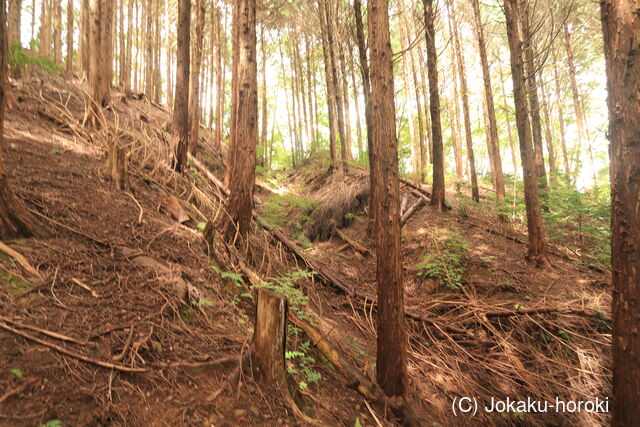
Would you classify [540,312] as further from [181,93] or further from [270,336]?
[181,93]

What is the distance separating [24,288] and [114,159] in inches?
133

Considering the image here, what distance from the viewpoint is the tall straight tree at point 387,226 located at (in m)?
3.58

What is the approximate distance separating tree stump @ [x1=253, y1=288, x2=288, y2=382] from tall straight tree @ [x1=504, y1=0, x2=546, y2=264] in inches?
253

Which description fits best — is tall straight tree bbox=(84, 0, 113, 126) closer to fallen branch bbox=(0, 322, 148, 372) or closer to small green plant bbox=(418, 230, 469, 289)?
fallen branch bbox=(0, 322, 148, 372)

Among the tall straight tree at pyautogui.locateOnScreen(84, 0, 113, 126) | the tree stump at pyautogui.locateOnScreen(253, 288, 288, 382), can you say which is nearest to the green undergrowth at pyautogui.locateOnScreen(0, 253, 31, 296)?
the tree stump at pyautogui.locateOnScreen(253, 288, 288, 382)

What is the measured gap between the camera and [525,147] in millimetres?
7289

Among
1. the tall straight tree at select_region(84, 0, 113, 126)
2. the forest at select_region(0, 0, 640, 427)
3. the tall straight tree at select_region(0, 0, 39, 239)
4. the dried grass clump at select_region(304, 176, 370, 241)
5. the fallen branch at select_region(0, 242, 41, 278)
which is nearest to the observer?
the forest at select_region(0, 0, 640, 427)

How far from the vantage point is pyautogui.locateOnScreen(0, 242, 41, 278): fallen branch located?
2897 millimetres

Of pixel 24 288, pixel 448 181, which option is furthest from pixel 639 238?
pixel 448 181

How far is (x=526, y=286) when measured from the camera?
6.20 m

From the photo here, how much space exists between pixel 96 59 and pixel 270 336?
8.27 metres

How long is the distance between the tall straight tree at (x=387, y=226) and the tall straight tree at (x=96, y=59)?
23.0ft

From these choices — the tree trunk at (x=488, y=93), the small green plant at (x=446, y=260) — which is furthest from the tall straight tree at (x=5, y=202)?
the tree trunk at (x=488, y=93)

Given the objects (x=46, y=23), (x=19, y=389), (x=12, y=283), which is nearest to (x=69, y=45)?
(x=46, y=23)
